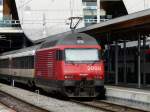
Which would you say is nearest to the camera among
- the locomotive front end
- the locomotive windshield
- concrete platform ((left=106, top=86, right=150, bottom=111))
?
concrete platform ((left=106, top=86, right=150, bottom=111))

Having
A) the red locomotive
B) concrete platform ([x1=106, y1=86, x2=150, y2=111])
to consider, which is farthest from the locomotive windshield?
concrete platform ([x1=106, y1=86, x2=150, y2=111])

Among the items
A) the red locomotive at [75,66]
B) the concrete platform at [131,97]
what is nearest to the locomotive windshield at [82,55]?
the red locomotive at [75,66]

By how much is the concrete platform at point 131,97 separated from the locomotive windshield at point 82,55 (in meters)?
1.74

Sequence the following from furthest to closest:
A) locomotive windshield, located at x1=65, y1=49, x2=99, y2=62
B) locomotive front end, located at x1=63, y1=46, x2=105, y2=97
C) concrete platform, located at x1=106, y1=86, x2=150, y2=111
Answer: locomotive windshield, located at x1=65, y1=49, x2=99, y2=62
locomotive front end, located at x1=63, y1=46, x2=105, y2=97
concrete platform, located at x1=106, y1=86, x2=150, y2=111

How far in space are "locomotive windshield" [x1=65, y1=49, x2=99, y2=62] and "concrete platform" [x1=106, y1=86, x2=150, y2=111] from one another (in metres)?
1.74

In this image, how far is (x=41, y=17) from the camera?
72938mm

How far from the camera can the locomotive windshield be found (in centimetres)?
2327

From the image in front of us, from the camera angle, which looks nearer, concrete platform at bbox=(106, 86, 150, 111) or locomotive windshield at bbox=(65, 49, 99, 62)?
concrete platform at bbox=(106, 86, 150, 111)

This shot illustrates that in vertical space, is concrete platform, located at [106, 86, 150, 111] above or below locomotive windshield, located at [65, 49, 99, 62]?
below

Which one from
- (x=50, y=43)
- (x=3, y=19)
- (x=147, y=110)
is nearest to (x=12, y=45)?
(x=3, y=19)

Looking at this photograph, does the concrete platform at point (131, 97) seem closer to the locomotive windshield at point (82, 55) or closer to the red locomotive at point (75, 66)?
the red locomotive at point (75, 66)

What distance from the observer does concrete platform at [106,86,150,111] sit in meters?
20.0

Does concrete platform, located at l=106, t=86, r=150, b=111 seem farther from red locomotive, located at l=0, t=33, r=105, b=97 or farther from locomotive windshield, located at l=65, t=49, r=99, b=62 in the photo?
locomotive windshield, located at l=65, t=49, r=99, b=62

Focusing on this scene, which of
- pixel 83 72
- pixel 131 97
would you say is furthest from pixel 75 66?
pixel 131 97
